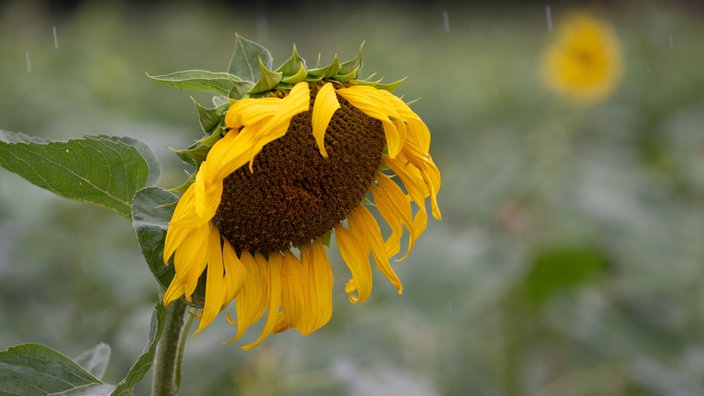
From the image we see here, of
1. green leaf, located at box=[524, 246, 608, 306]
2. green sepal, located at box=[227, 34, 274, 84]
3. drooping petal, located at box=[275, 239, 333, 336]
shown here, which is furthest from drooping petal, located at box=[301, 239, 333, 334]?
green leaf, located at box=[524, 246, 608, 306]

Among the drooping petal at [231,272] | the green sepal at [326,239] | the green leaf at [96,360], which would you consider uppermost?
the drooping petal at [231,272]

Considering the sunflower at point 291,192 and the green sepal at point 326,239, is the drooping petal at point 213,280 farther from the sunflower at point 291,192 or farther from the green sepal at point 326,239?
the green sepal at point 326,239

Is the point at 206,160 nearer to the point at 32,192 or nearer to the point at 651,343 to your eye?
the point at 32,192

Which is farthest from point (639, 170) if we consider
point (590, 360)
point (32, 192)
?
point (32, 192)

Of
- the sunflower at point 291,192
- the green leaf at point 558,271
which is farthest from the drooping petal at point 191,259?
the green leaf at point 558,271

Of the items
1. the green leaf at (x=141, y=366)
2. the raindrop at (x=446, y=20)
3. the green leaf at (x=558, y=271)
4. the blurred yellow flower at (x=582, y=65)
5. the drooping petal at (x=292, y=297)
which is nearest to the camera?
the green leaf at (x=141, y=366)

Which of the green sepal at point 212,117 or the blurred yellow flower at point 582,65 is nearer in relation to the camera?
the green sepal at point 212,117

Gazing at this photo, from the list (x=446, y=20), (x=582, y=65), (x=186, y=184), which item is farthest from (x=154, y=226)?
(x=446, y=20)
